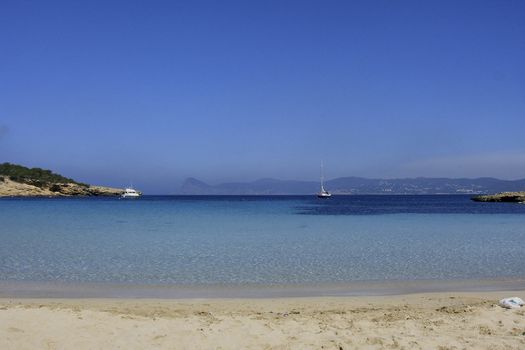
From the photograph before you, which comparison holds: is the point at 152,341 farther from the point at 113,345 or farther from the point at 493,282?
the point at 493,282

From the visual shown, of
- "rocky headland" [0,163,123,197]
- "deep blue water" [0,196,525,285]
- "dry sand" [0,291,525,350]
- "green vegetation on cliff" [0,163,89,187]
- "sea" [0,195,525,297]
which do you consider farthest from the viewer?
"green vegetation on cliff" [0,163,89,187]

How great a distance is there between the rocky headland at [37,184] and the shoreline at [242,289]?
440ft

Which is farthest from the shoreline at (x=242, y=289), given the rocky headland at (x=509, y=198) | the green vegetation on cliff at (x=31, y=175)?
the green vegetation on cliff at (x=31, y=175)

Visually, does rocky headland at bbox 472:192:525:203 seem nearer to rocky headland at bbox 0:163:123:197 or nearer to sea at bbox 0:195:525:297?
sea at bbox 0:195:525:297

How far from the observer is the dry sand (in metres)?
7.98

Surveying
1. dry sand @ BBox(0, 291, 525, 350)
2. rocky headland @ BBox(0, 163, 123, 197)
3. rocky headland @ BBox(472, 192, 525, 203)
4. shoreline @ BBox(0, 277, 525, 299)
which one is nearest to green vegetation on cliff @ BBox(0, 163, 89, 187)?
rocky headland @ BBox(0, 163, 123, 197)

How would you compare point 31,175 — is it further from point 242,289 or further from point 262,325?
point 262,325

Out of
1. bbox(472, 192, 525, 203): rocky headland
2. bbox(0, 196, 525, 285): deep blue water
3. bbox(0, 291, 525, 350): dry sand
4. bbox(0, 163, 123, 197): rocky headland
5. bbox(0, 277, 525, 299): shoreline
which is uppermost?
bbox(0, 163, 123, 197): rocky headland

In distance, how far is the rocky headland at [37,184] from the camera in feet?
454

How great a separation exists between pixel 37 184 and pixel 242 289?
149 metres

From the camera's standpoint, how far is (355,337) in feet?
27.4

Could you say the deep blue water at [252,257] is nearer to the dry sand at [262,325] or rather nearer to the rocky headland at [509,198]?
the dry sand at [262,325]

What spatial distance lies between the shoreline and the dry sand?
124 cm

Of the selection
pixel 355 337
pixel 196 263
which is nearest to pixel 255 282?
pixel 196 263
